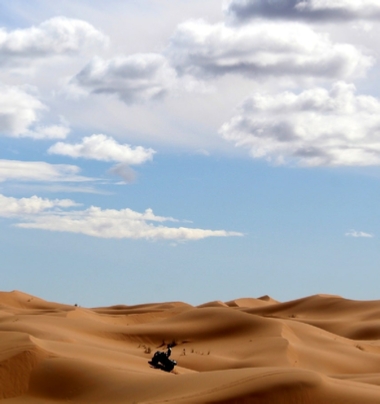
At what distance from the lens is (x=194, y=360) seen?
66.7 feet

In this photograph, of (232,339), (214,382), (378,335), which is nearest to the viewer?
(214,382)

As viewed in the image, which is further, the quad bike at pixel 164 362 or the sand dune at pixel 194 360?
the quad bike at pixel 164 362

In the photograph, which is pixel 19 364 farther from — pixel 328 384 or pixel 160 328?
pixel 160 328

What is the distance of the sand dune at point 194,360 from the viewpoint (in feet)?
40.8

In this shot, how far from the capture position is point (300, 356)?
22203 mm

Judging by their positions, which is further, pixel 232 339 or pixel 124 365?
pixel 232 339

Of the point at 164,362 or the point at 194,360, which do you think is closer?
the point at 164,362

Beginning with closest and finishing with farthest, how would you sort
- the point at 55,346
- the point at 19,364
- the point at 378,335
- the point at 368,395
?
the point at 368,395 < the point at 19,364 < the point at 55,346 < the point at 378,335

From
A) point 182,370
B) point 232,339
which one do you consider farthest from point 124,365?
point 232,339

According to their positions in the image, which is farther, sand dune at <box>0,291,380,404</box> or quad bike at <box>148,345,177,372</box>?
quad bike at <box>148,345,177,372</box>

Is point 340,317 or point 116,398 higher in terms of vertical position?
point 340,317

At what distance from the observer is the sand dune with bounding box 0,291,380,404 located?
12.4 metres

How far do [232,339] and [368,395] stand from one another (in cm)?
1290

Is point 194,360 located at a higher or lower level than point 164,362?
higher
